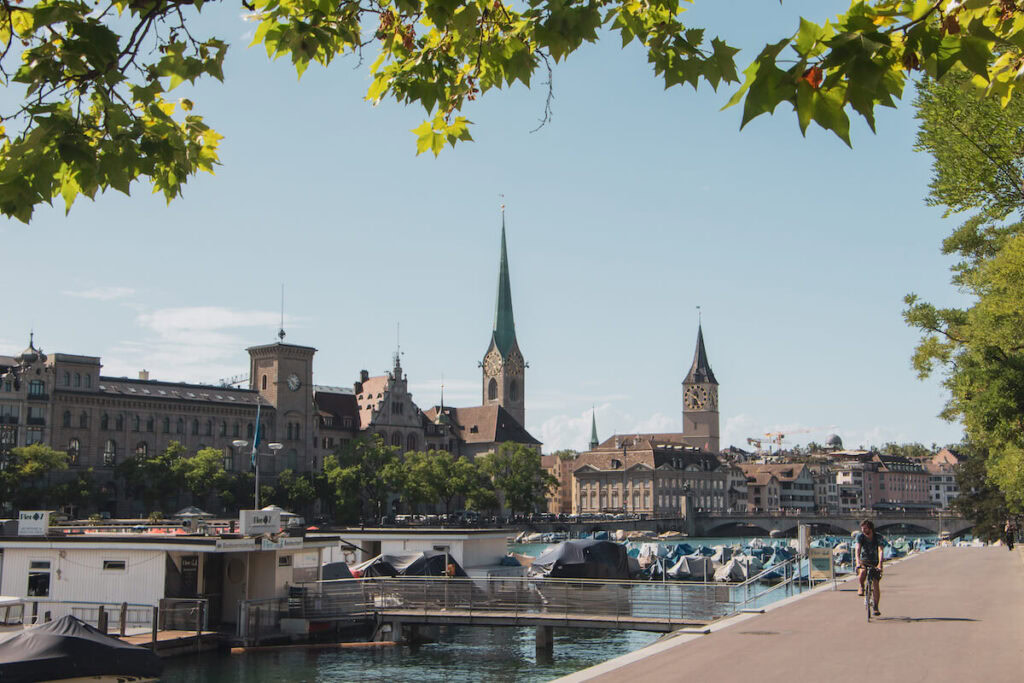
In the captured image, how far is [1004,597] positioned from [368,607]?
18.8 meters

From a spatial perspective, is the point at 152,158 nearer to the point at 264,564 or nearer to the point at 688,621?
the point at 688,621

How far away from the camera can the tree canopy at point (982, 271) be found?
17.4 metres

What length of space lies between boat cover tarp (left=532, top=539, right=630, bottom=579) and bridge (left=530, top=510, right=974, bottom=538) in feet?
326

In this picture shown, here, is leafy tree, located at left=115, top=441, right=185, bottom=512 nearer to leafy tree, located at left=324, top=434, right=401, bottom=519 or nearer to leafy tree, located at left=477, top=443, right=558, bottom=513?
leafy tree, located at left=324, top=434, right=401, bottom=519

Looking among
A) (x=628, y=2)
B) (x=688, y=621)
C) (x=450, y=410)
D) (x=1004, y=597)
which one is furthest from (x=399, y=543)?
(x=450, y=410)

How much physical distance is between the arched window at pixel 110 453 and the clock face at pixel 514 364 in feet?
307

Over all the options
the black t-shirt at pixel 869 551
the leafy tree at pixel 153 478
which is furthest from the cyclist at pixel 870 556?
the leafy tree at pixel 153 478

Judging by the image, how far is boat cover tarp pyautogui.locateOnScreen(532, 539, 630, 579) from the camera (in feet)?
142

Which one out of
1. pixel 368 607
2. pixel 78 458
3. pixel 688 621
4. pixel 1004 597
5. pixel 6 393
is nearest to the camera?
pixel 1004 597

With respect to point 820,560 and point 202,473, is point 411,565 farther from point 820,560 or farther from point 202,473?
point 202,473

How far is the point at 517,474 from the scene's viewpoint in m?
134

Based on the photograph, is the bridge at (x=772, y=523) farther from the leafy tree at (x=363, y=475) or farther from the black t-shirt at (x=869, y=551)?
the black t-shirt at (x=869, y=551)

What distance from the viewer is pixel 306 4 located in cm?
746

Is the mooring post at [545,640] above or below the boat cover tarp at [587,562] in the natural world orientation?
below
